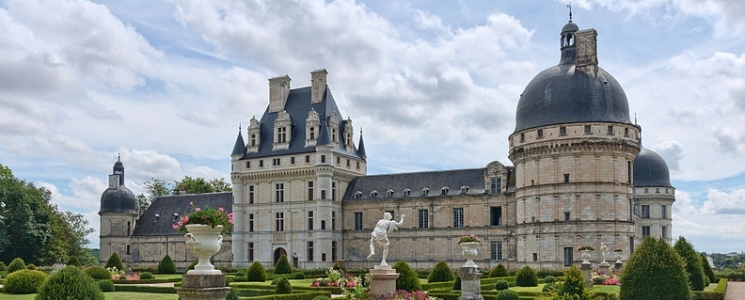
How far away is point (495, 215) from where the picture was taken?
5612 centimetres

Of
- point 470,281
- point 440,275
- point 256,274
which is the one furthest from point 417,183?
point 470,281

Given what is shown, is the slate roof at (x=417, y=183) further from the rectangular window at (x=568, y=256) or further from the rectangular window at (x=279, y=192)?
the rectangular window at (x=568, y=256)

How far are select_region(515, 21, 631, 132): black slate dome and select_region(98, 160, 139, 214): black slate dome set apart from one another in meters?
39.3

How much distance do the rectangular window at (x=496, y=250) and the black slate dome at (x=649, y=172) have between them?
22320 mm

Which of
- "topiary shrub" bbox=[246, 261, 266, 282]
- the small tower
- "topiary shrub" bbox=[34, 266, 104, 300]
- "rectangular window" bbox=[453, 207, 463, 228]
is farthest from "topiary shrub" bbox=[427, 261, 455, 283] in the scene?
the small tower

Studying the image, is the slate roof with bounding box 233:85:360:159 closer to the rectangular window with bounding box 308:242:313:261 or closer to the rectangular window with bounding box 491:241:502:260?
the rectangular window with bounding box 308:242:313:261

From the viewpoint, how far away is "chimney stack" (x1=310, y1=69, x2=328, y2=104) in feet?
212

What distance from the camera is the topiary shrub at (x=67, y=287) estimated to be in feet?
54.8

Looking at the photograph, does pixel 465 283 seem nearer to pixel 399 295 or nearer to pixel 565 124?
pixel 399 295

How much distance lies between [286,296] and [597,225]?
27008mm

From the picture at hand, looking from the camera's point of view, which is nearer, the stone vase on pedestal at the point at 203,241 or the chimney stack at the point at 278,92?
the stone vase on pedestal at the point at 203,241

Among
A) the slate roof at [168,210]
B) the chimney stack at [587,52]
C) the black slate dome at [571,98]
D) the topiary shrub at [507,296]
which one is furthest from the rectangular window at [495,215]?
the topiary shrub at [507,296]

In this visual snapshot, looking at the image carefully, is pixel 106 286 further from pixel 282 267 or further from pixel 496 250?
pixel 496 250

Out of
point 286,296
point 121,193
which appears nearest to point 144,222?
point 121,193
